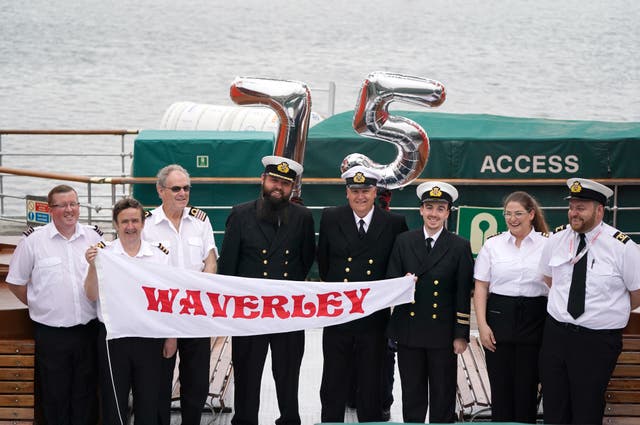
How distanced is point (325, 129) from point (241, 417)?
591 cm

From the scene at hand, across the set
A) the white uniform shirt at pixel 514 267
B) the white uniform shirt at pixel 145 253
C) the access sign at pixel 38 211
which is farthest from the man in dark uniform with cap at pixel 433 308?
the access sign at pixel 38 211

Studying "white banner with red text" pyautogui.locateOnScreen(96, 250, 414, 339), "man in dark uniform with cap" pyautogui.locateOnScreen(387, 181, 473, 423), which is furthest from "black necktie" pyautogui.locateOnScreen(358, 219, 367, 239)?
"white banner with red text" pyautogui.locateOnScreen(96, 250, 414, 339)

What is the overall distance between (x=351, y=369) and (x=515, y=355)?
41.6 inches

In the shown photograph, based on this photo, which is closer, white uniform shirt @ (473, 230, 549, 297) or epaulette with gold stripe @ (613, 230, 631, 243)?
epaulette with gold stripe @ (613, 230, 631, 243)

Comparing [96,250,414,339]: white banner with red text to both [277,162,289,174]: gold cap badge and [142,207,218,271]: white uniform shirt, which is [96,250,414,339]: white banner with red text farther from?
[277,162,289,174]: gold cap badge

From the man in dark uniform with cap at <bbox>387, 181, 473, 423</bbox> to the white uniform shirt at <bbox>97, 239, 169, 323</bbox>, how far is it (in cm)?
142

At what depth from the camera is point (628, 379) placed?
21.4 feet

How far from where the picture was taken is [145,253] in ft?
20.6

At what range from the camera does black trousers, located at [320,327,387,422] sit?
654 centimetres

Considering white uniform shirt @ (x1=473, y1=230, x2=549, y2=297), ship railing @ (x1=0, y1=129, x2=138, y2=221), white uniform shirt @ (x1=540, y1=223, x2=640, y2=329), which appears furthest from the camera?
ship railing @ (x1=0, y1=129, x2=138, y2=221)

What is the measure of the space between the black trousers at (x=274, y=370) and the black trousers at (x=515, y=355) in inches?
49.2

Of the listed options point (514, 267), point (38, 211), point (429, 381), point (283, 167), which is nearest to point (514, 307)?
point (514, 267)

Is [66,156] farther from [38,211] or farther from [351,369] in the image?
[351,369]

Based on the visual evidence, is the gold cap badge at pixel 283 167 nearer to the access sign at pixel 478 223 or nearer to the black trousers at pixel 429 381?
the black trousers at pixel 429 381
